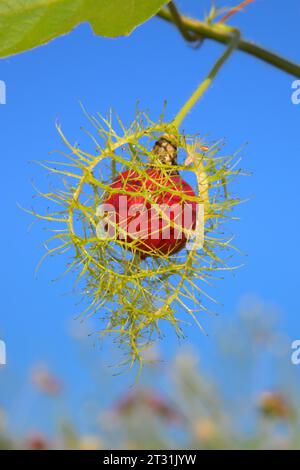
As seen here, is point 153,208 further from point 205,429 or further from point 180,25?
point 205,429

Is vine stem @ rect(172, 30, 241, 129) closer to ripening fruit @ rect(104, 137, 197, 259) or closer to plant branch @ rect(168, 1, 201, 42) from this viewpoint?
ripening fruit @ rect(104, 137, 197, 259)

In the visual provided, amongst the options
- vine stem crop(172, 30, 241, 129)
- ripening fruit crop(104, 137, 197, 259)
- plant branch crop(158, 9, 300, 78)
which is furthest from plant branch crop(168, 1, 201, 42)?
ripening fruit crop(104, 137, 197, 259)

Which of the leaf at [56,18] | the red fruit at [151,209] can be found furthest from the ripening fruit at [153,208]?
the leaf at [56,18]

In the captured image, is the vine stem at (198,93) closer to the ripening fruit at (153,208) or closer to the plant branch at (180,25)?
the ripening fruit at (153,208)

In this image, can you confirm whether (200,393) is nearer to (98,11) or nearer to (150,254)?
(150,254)

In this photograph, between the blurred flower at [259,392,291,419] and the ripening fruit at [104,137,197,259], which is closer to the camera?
the ripening fruit at [104,137,197,259]
